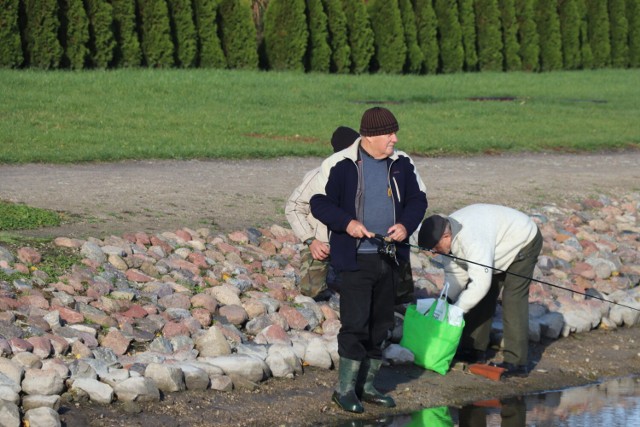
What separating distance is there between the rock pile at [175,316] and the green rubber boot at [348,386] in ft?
1.87

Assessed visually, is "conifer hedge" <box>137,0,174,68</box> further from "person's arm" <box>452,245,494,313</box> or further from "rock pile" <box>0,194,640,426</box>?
"person's arm" <box>452,245,494,313</box>

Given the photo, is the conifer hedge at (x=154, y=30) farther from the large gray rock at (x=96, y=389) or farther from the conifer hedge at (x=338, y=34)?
the large gray rock at (x=96, y=389)

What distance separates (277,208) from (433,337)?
3539 mm

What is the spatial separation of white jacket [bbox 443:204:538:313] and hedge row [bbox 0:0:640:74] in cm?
1463

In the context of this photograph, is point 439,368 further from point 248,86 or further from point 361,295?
point 248,86

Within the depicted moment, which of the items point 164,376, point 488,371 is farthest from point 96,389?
point 488,371

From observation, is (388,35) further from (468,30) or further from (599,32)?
(599,32)

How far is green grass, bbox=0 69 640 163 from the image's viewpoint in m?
14.3

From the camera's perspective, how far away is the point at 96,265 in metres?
7.91

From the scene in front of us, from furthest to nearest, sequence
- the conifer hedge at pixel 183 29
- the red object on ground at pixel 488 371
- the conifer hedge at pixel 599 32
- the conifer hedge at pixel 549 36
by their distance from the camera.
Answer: the conifer hedge at pixel 599 32 → the conifer hedge at pixel 549 36 → the conifer hedge at pixel 183 29 → the red object on ground at pixel 488 371

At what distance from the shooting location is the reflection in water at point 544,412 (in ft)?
21.3

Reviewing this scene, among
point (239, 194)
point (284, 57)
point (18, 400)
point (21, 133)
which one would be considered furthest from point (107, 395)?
point (284, 57)

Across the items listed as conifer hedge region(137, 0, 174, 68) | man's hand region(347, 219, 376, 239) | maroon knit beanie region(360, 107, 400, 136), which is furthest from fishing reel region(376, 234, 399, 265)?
conifer hedge region(137, 0, 174, 68)

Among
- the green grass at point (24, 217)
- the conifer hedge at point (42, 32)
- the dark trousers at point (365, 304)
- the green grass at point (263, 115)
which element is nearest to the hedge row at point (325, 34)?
the conifer hedge at point (42, 32)
